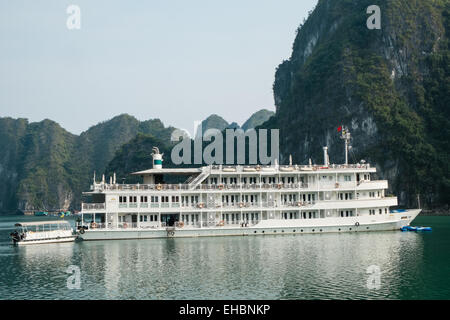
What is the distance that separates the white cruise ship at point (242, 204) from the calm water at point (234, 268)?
6.90ft

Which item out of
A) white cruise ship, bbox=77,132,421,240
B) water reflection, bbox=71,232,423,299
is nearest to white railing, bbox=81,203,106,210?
white cruise ship, bbox=77,132,421,240

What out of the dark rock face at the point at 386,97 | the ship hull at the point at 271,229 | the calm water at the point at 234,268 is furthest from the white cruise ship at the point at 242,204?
the dark rock face at the point at 386,97

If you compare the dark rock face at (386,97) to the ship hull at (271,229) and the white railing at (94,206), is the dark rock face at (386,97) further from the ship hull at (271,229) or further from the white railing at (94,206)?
the white railing at (94,206)

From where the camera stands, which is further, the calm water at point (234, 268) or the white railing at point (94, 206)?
the white railing at point (94, 206)

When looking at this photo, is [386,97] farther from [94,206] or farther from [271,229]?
[94,206]

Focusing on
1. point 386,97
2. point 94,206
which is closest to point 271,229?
point 94,206

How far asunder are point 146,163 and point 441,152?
90.3m

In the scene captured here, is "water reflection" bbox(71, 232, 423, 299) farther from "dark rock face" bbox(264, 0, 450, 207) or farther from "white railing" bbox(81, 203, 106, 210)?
"dark rock face" bbox(264, 0, 450, 207)

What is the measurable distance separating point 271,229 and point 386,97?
235 feet

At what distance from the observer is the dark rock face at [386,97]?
9506cm

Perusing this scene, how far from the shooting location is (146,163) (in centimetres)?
15738

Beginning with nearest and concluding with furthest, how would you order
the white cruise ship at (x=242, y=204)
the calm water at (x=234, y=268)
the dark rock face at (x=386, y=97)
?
the calm water at (x=234, y=268) → the white cruise ship at (x=242, y=204) → the dark rock face at (x=386, y=97)

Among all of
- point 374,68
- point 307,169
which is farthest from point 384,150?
point 307,169

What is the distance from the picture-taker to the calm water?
2331 centimetres
